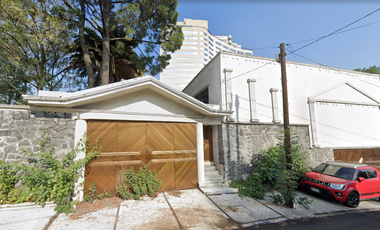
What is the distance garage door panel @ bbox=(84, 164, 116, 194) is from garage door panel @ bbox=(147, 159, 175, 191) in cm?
136

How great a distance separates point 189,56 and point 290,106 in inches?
2959

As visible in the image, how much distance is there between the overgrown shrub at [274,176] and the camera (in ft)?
19.2

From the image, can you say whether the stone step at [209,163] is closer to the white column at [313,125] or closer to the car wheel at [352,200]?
the car wheel at [352,200]

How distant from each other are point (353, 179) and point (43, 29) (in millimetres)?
16368

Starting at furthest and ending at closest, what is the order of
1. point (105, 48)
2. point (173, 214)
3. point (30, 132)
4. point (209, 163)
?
point (105, 48), point (209, 163), point (30, 132), point (173, 214)

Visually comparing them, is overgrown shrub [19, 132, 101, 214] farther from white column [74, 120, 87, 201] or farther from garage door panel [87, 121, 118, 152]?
garage door panel [87, 121, 118, 152]

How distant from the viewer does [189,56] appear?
3137 inches

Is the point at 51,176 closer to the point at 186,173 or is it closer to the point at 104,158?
the point at 104,158

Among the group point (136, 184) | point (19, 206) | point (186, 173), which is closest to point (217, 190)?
point (186, 173)

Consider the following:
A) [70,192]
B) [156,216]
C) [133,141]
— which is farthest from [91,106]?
[156,216]

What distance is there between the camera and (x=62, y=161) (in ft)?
18.1

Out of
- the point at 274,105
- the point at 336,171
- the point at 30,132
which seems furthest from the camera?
the point at 274,105

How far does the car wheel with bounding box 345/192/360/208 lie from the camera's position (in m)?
6.22

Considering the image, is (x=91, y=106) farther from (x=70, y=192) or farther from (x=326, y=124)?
(x=326, y=124)
